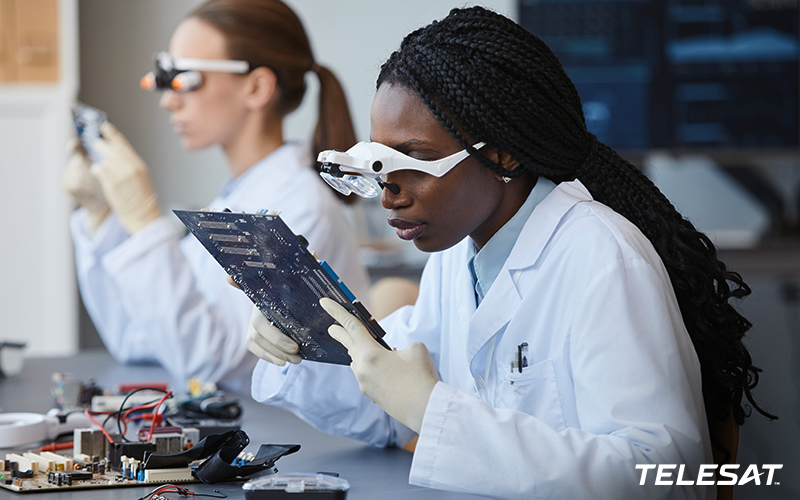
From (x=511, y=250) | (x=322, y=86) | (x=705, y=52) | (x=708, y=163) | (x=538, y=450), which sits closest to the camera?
(x=538, y=450)

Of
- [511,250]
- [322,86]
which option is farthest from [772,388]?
[511,250]

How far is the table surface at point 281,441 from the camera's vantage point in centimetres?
96

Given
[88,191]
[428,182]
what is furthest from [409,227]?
[88,191]

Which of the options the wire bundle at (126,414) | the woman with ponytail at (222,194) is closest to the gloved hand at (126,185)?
the woman with ponytail at (222,194)

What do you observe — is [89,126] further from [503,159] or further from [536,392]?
[536,392]

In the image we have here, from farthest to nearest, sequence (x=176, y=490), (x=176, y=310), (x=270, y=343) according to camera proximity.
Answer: (x=176, y=310) → (x=270, y=343) → (x=176, y=490)

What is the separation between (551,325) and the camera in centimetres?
103

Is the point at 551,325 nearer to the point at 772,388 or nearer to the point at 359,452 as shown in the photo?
the point at 359,452

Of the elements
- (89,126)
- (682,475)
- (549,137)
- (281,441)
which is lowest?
(281,441)

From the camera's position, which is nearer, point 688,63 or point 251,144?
point 251,144

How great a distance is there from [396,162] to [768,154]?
9.41ft

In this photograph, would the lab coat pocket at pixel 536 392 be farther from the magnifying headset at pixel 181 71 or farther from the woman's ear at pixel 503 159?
the magnifying headset at pixel 181 71

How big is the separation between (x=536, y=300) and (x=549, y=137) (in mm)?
200

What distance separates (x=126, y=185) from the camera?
73.0 inches
